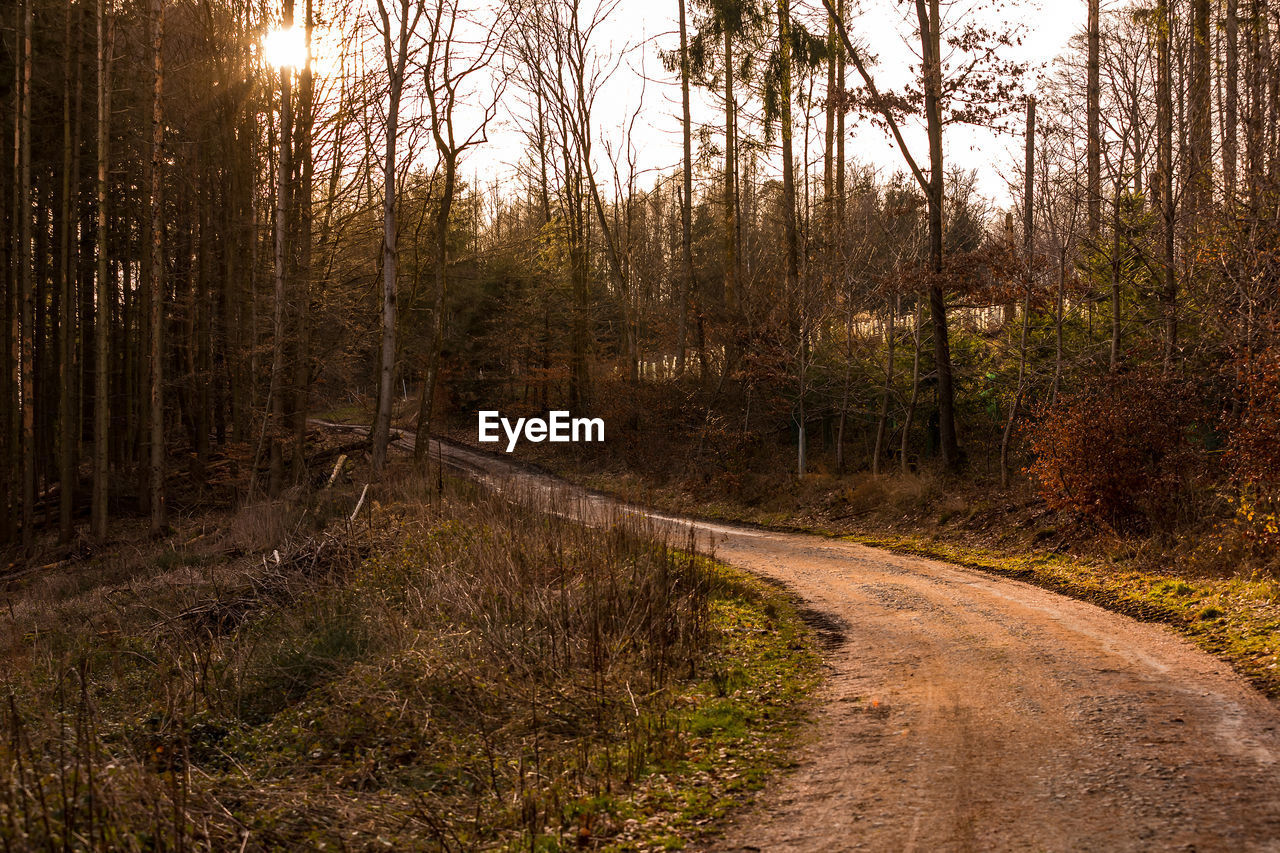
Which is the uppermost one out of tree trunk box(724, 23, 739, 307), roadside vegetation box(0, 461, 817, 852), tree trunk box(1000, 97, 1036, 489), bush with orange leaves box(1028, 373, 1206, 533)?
tree trunk box(724, 23, 739, 307)

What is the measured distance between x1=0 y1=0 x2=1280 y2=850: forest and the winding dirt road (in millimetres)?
516

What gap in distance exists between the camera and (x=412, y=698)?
6836mm

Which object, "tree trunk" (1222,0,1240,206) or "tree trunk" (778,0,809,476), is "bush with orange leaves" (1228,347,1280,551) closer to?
"tree trunk" (1222,0,1240,206)

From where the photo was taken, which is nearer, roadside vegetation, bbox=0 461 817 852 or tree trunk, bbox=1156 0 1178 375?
roadside vegetation, bbox=0 461 817 852

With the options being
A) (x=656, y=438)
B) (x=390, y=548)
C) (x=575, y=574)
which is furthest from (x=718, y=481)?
(x=575, y=574)

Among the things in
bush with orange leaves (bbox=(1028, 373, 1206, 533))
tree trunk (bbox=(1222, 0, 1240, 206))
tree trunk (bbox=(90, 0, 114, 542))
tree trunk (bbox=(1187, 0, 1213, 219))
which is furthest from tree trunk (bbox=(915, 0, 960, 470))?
tree trunk (bbox=(90, 0, 114, 542))

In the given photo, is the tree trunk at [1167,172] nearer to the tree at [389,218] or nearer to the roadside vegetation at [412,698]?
the roadside vegetation at [412,698]

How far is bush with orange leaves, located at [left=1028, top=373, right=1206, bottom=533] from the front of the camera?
1171 centimetres

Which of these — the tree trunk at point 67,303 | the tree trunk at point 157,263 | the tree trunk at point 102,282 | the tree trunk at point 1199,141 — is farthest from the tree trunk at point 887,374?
the tree trunk at point 67,303

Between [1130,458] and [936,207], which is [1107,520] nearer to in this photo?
[1130,458]

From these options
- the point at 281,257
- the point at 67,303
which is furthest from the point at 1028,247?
the point at 67,303

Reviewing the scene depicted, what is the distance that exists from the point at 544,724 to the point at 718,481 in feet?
50.4

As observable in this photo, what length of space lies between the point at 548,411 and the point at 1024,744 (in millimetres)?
29148

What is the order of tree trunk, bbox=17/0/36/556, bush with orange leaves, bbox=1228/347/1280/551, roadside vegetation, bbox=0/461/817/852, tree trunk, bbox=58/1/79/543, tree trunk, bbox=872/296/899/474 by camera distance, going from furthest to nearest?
tree trunk, bbox=872/296/899/474 < tree trunk, bbox=58/1/79/543 < tree trunk, bbox=17/0/36/556 < bush with orange leaves, bbox=1228/347/1280/551 < roadside vegetation, bbox=0/461/817/852
